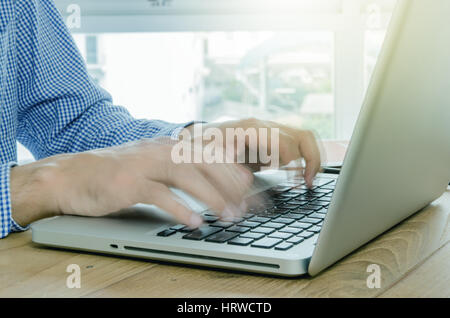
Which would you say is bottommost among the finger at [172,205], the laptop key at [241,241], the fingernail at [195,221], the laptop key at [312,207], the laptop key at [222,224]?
the laptop key at [312,207]

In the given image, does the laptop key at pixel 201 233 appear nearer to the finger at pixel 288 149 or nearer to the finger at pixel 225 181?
the finger at pixel 225 181

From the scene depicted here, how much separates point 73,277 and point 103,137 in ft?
1.98

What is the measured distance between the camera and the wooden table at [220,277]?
396 mm

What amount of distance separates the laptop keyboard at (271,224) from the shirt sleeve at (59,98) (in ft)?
1.40

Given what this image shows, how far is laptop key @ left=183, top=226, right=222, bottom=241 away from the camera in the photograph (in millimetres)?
469

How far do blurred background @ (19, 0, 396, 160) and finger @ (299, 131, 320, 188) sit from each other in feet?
2.61

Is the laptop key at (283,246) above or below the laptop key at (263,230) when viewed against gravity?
above

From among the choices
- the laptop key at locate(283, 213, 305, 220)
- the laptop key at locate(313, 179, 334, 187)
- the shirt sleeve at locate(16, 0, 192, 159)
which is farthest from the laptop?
the shirt sleeve at locate(16, 0, 192, 159)

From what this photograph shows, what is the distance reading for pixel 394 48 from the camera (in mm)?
360

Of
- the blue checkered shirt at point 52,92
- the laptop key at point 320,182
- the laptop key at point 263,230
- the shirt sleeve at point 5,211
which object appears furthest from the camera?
the blue checkered shirt at point 52,92

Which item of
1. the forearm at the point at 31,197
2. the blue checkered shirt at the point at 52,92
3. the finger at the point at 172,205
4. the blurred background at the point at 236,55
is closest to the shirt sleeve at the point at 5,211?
the forearm at the point at 31,197

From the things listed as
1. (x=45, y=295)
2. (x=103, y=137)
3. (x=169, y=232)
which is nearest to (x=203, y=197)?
(x=169, y=232)

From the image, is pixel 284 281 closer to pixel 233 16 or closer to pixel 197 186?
pixel 197 186

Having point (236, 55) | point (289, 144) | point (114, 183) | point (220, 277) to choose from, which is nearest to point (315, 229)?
point (220, 277)
